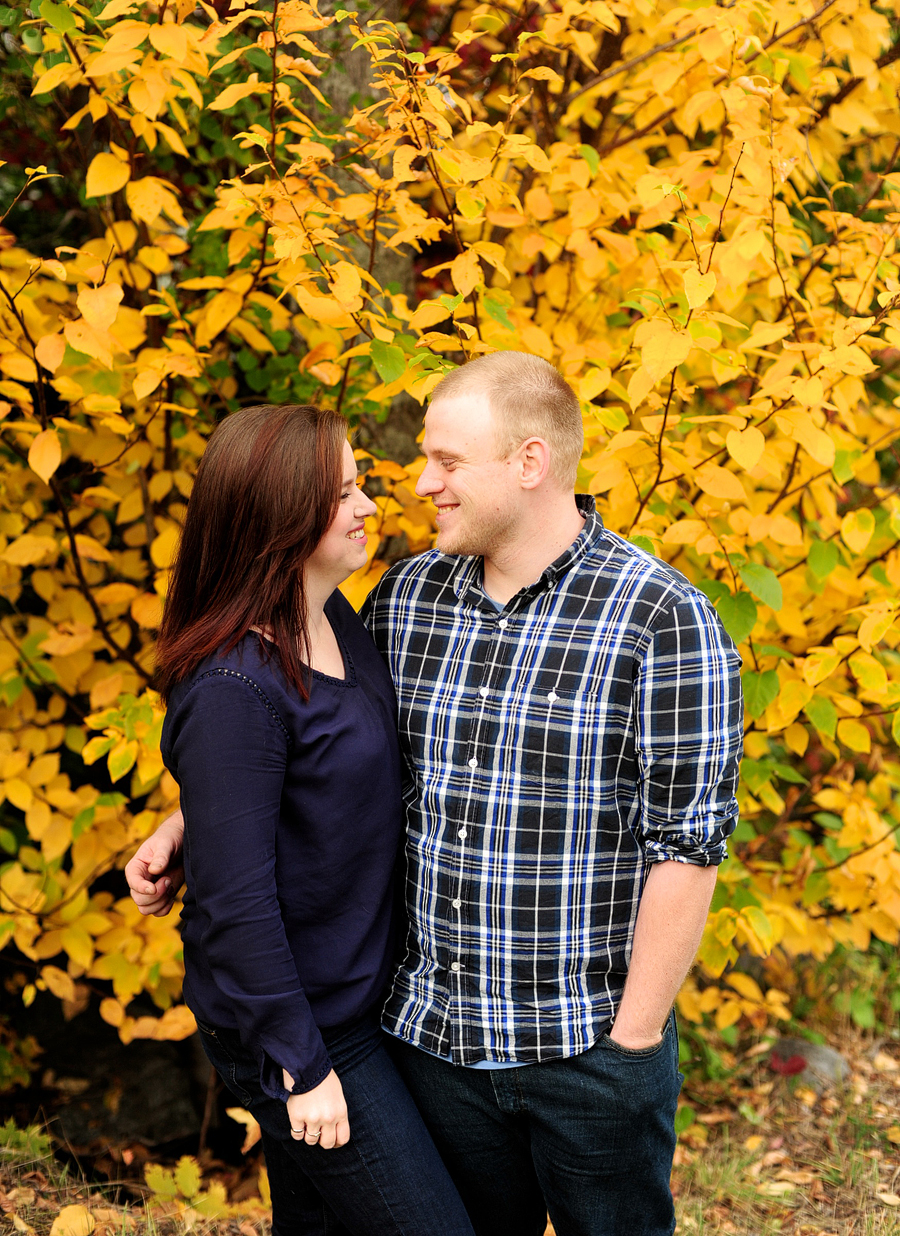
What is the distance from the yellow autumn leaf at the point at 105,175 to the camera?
212cm

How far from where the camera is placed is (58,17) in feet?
6.24

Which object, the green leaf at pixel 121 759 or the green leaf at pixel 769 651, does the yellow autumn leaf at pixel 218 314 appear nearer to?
the green leaf at pixel 121 759

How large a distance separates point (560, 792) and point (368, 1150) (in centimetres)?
64

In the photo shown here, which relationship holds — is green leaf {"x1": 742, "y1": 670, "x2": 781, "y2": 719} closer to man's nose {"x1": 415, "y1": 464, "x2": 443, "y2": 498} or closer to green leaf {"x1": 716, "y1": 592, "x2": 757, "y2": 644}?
green leaf {"x1": 716, "y1": 592, "x2": 757, "y2": 644}

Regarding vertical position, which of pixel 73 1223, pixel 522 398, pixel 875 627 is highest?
pixel 522 398

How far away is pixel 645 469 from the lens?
243 cm

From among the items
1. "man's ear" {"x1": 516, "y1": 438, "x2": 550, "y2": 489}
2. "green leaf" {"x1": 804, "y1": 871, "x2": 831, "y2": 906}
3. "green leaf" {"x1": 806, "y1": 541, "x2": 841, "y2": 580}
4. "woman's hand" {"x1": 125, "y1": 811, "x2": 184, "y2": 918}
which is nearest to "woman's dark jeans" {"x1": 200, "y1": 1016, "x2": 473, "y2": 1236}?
"woman's hand" {"x1": 125, "y1": 811, "x2": 184, "y2": 918}

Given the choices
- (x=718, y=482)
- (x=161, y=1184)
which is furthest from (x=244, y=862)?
(x=161, y=1184)

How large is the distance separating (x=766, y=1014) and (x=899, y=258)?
2.89m

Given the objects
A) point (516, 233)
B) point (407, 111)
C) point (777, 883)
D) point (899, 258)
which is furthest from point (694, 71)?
point (777, 883)

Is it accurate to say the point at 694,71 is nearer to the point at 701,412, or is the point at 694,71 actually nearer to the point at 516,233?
the point at 516,233

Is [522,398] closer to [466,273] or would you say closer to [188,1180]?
[466,273]

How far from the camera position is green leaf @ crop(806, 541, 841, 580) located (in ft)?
7.80

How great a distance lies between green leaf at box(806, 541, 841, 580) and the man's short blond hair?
87cm
